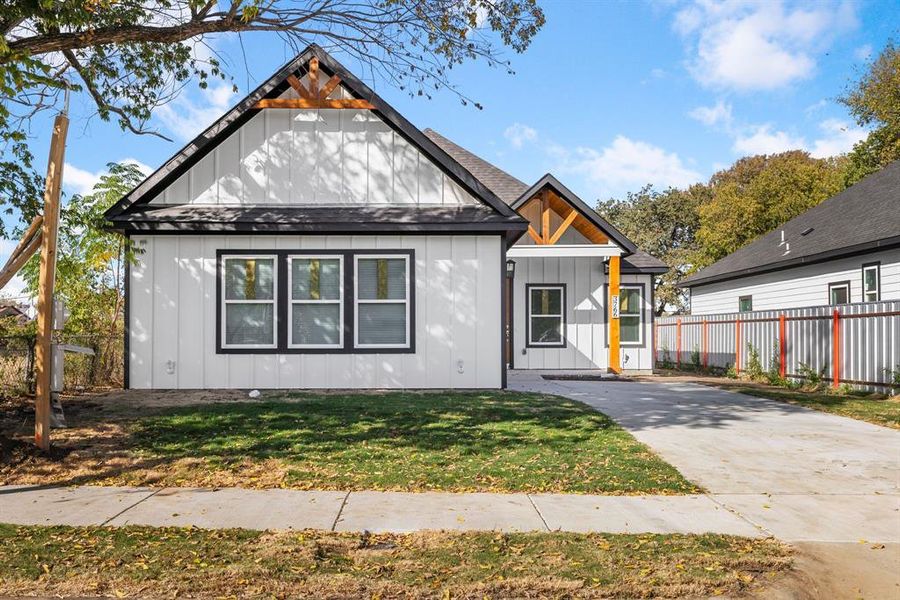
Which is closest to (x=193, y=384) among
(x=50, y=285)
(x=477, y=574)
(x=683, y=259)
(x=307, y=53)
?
(x=50, y=285)

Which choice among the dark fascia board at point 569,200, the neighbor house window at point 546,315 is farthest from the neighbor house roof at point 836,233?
the neighbor house window at point 546,315

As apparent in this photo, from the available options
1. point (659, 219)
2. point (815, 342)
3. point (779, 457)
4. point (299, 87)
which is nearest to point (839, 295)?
point (815, 342)

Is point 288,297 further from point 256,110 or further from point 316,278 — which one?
point 256,110

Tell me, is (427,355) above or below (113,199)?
below

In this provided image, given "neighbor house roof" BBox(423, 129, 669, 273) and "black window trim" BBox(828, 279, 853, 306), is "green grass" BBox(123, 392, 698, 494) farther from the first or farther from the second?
"black window trim" BBox(828, 279, 853, 306)

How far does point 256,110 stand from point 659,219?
133 feet

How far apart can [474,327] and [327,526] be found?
7557 mm

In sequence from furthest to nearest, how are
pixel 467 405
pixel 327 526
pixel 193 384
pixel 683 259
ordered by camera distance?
pixel 683 259
pixel 193 384
pixel 467 405
pixel 327 526

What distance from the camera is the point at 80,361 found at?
40.5ft

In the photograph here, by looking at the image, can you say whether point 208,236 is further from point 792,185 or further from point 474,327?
point 792,185

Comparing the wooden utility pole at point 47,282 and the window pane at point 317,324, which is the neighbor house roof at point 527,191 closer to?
the window pane at point 317,324

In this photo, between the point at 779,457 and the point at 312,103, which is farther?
Result: the point at 312,103

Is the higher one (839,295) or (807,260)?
(807,260)

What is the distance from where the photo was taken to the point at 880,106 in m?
27.8
